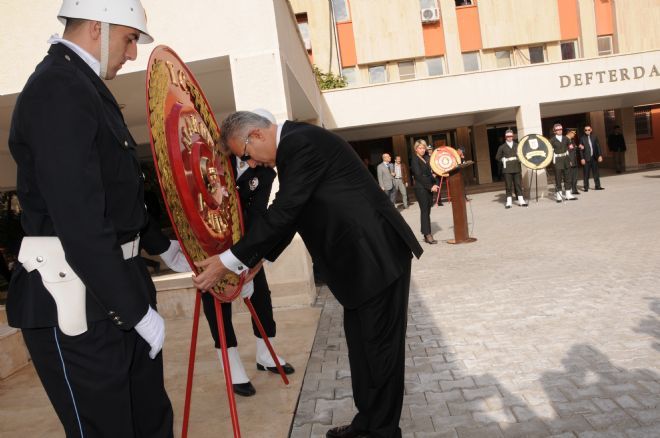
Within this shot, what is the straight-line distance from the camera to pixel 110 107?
1.83 m

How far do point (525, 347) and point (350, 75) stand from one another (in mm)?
20427

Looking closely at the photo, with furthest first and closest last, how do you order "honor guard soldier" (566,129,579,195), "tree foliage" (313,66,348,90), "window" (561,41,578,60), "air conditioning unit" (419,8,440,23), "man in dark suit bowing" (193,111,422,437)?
"window" (561,41,578,60)
"air conditioning unit" (419,8,440,23)
"tree foliage" (313,66,348,90)
"honor guard soldier" (566,129,579,195)
"man in dark suit bowing" (193,111,422,437)

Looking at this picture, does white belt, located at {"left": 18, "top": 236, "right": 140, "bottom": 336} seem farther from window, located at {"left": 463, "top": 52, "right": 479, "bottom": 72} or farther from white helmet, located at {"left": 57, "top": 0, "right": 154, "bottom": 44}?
window, located at {"left": 463, "top": 52, "right": 479, "bottom": 72}

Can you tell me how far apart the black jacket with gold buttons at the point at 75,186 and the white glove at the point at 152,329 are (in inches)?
2.1

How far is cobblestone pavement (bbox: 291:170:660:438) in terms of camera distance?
2908mm

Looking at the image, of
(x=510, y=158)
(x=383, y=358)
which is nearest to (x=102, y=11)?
(x=383, y=358)

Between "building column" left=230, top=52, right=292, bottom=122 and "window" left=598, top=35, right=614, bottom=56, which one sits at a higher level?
"window" left=598, top=35, right=614, bottom=56

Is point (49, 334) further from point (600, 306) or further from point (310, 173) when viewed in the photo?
point (600, 306)

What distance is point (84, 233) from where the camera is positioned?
1513 millimetres

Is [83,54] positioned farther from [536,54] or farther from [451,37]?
[536,54]

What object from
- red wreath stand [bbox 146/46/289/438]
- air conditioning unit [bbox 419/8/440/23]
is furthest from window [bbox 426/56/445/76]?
red wreath stand [bbox 146/46/289/438]

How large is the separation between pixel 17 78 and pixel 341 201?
523 cm

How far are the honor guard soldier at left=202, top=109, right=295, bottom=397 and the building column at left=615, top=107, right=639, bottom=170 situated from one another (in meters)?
24.6

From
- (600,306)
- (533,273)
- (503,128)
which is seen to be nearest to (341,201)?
(600,306)
